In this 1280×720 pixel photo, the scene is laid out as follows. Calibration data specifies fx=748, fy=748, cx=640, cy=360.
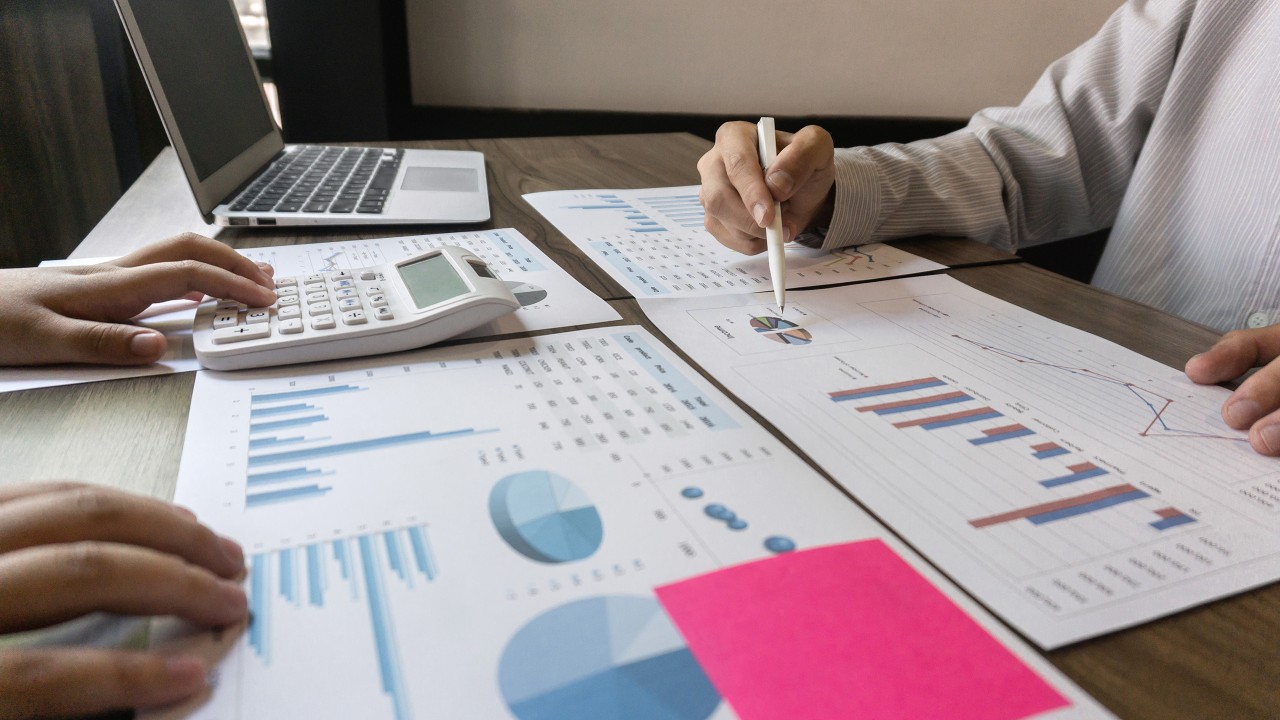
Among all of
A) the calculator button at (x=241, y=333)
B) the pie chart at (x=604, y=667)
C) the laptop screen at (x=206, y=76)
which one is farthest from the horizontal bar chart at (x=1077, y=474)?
the laptop screen at (x=206, y=76)

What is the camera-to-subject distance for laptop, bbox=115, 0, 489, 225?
0.66 metres

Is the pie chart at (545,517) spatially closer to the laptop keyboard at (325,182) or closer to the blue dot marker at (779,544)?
the blue dot marker at (779,544)

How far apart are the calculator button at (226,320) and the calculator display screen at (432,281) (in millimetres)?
107

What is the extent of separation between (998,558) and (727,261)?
0.41 metres

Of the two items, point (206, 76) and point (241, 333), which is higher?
point (206, 76)

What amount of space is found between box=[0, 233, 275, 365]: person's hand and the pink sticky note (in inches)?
14.2

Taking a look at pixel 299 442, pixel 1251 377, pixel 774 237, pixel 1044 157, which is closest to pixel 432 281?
pixel 299 442

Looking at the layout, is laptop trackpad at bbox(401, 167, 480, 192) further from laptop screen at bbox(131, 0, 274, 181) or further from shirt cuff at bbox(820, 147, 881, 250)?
shirt cuff at bbox(820, 147, 881, 250)

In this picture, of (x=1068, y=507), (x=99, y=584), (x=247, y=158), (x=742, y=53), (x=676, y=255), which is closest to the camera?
(x=99, y=584)

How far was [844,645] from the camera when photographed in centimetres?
27

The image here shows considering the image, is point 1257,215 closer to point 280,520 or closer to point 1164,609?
point 1164,609

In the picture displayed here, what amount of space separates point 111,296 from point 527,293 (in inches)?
10.6

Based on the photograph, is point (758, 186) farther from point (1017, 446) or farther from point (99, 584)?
point (99, 584)

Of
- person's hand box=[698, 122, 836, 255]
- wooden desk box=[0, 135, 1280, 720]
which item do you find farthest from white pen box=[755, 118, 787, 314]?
wooden desk box=[0, 135, 1280, 720]
